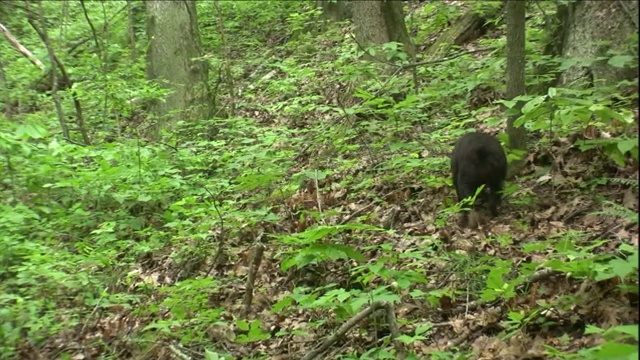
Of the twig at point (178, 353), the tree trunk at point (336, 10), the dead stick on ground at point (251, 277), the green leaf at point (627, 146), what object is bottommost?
the twig at point (178, 353)

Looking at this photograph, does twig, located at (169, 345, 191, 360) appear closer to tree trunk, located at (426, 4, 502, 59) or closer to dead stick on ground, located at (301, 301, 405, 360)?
dead stick on ground, located at (301, 301, 405, 360)

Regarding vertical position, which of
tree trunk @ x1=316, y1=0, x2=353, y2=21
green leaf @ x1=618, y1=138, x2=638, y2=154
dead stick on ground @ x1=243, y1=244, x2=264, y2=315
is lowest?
dead stick on ground @ x1=243, y1=244, x2=264, y2=315

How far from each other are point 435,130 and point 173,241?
12.1 ft

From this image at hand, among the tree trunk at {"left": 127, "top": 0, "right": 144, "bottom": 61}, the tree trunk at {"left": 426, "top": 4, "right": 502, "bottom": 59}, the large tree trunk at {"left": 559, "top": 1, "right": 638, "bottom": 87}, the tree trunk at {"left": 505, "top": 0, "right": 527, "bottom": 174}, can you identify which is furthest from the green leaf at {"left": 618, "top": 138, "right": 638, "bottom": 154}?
the tree trunk at {"left": 127, "top": 0, "right": 144, "bottom": 61}

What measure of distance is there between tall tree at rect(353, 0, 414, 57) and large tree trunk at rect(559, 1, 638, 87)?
3532 mm

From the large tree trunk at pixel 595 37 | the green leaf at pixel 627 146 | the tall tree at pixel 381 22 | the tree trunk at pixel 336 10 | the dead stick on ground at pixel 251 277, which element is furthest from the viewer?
the tree trunk at pixel 336 10

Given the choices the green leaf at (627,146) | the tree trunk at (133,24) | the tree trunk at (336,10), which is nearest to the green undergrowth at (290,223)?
the green leaf at (627,146)

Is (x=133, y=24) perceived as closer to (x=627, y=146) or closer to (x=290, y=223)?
(x=290, y=223)

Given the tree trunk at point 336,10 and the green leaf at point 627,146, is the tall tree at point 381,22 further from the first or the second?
the green leaf at point 627,146

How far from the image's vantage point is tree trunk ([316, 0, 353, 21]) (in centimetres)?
1476

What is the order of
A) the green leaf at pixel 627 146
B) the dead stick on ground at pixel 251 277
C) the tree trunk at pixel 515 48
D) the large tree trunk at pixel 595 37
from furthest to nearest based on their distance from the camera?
the large tree trunk at pixel 595 37, the tree trunk at pixel 515 48, the dead stick on ground at pixel 251 277, the green leaf at pixel 627 146

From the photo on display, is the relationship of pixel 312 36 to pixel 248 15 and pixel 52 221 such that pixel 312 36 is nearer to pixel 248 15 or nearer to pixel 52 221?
pixel 248 15

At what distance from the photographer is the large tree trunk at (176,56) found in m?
11.4

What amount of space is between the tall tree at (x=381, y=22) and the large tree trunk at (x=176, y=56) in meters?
3.26
